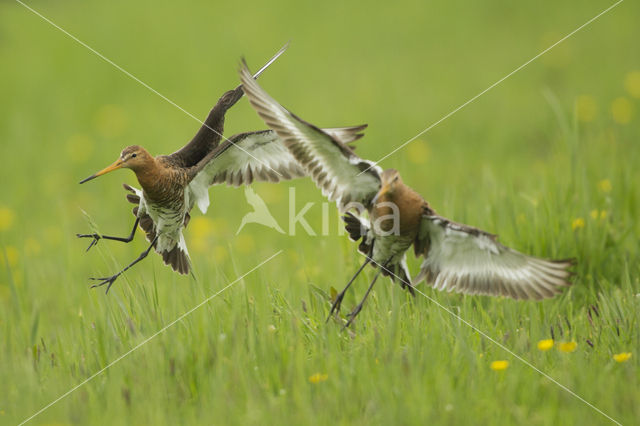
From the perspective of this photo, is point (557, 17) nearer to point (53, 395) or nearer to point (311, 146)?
point (311, 146)

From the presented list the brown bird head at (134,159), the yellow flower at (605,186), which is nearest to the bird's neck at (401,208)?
the brown bird head at (134,159)

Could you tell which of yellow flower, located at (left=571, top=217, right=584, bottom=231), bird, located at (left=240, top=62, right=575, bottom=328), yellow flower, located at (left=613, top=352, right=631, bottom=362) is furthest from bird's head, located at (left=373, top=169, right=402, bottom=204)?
yellow flower, located at (left=571, top=217, right=584, bottom=231)

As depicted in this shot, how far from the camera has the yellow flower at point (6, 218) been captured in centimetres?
879

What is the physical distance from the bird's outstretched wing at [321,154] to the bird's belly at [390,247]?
1.01 feet

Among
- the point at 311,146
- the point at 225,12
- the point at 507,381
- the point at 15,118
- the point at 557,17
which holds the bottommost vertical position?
the point at 507,381

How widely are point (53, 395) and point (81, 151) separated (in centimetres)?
795

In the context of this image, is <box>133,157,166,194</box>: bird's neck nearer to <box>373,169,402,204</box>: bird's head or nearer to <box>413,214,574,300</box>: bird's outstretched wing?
<box>373,169,402,204</box>: bird's head

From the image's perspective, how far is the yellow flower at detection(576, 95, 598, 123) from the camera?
10.1 m

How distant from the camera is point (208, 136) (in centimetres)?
471

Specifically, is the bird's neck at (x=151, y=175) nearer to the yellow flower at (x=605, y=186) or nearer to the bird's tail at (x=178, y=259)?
the bird's tail at (x=178, y=259)

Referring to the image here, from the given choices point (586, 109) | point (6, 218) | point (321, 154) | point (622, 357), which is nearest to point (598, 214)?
point (622, 357)

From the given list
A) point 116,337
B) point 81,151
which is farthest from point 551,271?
point 81,151

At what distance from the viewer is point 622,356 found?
371 centimetres

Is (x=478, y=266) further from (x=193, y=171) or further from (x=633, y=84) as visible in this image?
(x=633, y=84)
